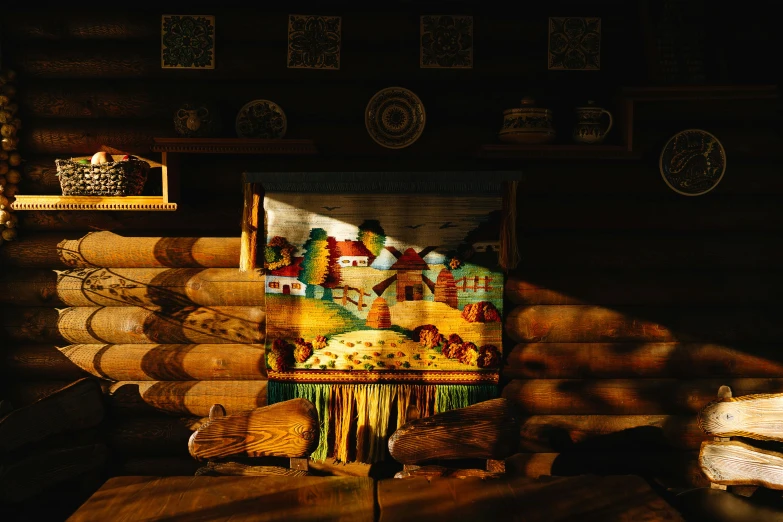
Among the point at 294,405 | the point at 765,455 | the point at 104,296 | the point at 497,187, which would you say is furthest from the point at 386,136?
the point at 765,455

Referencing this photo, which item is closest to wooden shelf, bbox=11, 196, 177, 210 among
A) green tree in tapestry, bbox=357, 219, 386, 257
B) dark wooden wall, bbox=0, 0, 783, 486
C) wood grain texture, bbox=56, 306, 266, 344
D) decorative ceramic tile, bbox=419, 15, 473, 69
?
dark wooden wall, bbox=0, 0, 783, 486

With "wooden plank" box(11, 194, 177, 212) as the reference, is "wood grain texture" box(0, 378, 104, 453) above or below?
below

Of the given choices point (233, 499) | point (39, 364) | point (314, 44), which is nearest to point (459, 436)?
point (233, 499)

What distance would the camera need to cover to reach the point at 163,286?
3949 millimetres

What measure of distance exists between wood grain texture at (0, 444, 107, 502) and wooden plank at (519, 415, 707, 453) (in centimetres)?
265

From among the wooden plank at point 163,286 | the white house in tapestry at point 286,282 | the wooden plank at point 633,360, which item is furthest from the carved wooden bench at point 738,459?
the wooden plank at point 163,286

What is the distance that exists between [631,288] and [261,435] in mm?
2560

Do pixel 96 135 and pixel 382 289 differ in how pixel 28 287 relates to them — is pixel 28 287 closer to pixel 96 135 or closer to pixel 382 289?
pixel 96 135

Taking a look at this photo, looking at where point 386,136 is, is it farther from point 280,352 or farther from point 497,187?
point 280,352

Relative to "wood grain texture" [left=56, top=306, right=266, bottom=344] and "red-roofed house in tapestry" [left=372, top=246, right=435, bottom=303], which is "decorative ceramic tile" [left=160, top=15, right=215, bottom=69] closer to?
"wood grain texture" [left=56, top=306, right=266, bottom=344]

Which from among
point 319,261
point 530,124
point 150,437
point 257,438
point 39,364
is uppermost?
point 530,124

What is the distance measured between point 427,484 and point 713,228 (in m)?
2.69

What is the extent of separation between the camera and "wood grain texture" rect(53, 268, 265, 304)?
393 centimetres

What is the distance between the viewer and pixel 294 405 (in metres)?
2.87
